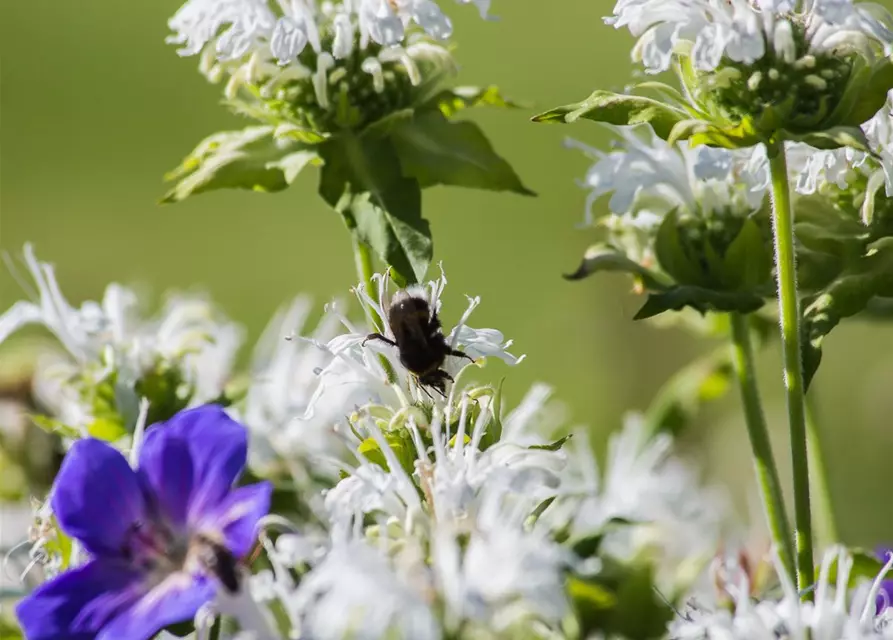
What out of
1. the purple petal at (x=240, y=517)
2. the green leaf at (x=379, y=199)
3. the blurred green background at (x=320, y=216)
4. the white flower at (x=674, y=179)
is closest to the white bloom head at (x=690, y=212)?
the white flower at (x=674, y=179)

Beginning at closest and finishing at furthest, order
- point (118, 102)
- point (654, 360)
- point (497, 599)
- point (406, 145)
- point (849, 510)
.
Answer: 1. point (497, 599)
2. point (406, 145)
3. point (849, 510)
4. point (654, 360)
5. point (118, 102)

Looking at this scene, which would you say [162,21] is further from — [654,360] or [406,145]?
[406,145]

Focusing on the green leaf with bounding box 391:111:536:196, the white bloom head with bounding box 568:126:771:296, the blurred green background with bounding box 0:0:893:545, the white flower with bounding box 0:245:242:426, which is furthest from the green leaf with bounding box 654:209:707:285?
the blurred green background with bounding box 0:0:893:545

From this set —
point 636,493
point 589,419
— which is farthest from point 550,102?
point 636,493

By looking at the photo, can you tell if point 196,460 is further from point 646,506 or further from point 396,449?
point 646,506

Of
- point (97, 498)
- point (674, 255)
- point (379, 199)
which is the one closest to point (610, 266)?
point (674, 255)

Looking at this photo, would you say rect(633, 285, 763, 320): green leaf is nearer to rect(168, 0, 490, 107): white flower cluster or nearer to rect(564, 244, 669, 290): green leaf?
rect(564, 244, 669, 290): green leaf
